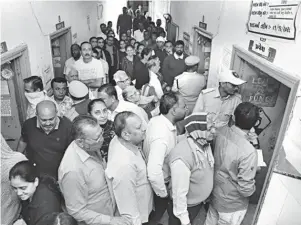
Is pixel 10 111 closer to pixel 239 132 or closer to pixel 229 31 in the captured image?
pixel 239 132

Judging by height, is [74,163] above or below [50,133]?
A: above

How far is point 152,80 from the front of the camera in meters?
4.30

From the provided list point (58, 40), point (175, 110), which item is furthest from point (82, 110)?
point (58, 40)

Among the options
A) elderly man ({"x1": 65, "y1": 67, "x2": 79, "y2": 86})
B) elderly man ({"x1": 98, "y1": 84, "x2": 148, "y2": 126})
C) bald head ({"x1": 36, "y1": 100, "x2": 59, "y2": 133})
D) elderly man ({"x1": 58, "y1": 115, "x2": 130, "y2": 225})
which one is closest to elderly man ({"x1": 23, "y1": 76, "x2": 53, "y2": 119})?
bald head ({"x1": 36, "y1": 100, "x2": 59, "y2": 133})

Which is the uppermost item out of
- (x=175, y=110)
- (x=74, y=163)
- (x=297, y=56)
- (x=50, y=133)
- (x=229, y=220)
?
(x=297, y=56)

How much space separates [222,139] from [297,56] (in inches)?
37.4

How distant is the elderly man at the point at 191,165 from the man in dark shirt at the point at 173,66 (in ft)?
10.3

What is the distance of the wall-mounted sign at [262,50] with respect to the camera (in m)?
2.54

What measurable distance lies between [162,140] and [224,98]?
141 cm

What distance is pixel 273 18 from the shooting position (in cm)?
252

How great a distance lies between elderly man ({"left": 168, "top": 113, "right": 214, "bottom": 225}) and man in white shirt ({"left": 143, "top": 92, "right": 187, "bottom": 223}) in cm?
15

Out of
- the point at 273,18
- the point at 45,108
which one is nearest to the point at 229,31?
the point at 273,18

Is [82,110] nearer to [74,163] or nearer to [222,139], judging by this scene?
[74,163]

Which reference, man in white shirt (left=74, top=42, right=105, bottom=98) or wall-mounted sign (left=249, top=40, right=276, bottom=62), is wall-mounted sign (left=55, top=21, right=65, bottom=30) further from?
wall-mounted sign (left=249, top=40, right=276, bottom=62)
